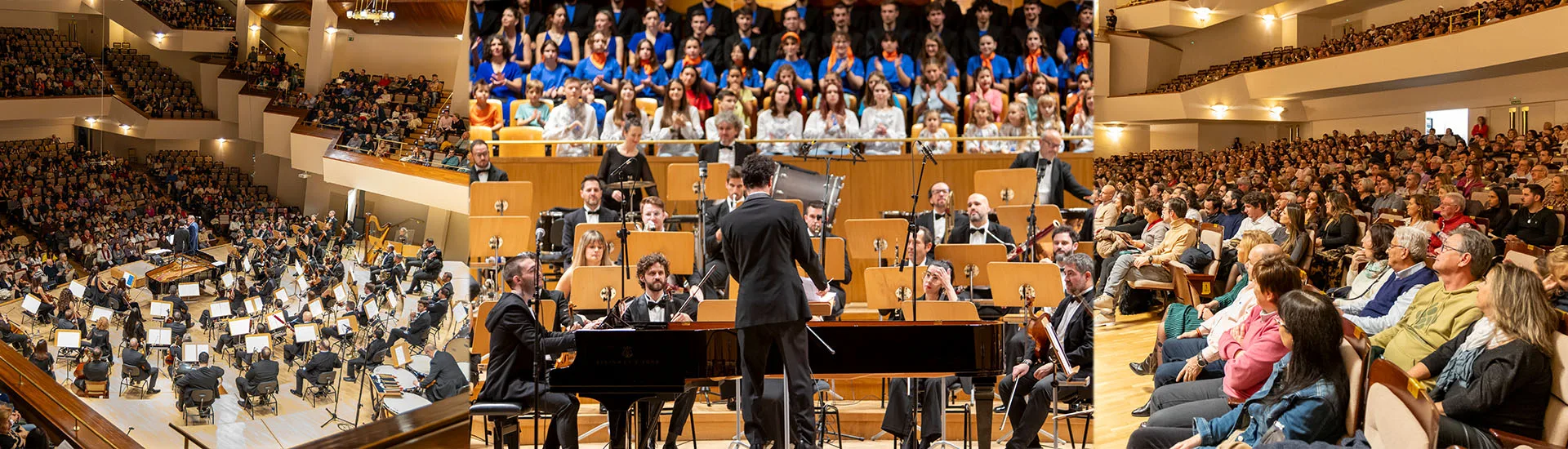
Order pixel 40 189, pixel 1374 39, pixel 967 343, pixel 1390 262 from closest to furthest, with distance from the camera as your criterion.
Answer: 1. pixel 967 343
2. pixel 1390 262
3. pixel 1374 39
4. pixel 40 189

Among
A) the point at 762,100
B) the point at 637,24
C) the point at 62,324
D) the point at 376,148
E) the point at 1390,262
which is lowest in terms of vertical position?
the point at 62,324

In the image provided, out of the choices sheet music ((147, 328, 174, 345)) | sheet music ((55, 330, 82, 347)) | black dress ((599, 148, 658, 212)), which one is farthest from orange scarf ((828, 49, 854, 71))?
sheet music ((55, 330, 82, 347))

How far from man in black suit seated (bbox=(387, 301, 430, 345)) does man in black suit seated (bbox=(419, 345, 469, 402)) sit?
77 mm

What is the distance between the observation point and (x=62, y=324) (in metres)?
6.41

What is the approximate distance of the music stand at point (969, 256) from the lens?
3857mm

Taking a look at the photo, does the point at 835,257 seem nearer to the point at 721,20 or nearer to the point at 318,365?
the point at 721,20

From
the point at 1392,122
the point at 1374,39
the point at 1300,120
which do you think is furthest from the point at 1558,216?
the point at 1300,120

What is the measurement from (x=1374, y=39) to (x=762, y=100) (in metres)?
2.39

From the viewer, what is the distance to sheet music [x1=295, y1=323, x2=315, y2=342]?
5.64 metres

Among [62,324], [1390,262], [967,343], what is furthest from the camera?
[62,324]

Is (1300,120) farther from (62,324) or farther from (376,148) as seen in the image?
(62,324)

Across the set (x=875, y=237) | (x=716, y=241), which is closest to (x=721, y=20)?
(x=875, y=237)

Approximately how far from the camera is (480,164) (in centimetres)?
430

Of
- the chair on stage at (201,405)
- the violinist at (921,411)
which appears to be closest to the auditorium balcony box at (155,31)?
the violinist at (921,411)
